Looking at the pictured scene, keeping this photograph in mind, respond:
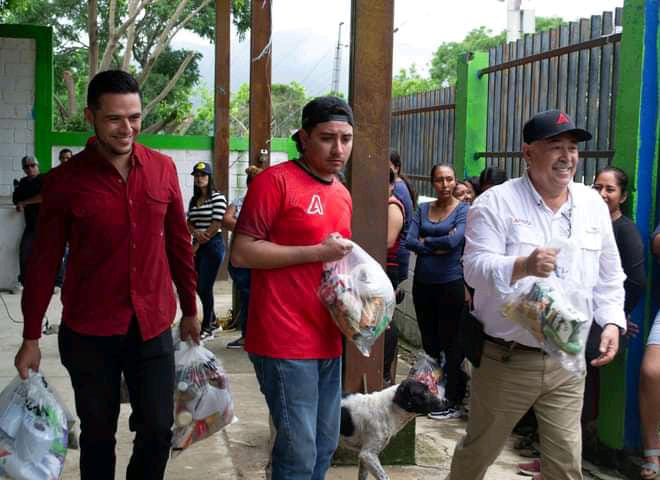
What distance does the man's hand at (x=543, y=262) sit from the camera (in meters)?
3.39

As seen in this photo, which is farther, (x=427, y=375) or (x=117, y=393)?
(x=427, y=375)

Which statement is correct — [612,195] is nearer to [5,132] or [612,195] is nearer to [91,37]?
[5,132]

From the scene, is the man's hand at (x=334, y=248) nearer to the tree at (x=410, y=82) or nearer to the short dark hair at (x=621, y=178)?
the short dark hair at (x=621, y=178)

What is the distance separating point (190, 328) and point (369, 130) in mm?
1728

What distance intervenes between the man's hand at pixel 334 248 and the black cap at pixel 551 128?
3.12 ft

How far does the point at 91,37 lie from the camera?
20.9 m

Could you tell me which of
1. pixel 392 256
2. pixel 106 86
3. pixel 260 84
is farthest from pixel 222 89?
A: pixel 106 86

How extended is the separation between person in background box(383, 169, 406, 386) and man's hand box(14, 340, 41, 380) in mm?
3313

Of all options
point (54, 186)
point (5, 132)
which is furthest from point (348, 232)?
point (5, 132)

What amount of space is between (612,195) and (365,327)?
8.60ft

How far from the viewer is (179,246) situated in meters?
4.17

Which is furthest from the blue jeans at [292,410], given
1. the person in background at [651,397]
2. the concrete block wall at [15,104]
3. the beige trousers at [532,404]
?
the concrete block wall at [15,104]

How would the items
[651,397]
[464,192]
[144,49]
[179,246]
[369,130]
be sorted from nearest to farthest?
[179,246] < [369,130] < [651,397] < [464,192] < [144,49]

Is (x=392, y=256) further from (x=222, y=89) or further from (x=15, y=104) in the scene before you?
(x=15, y=104)
